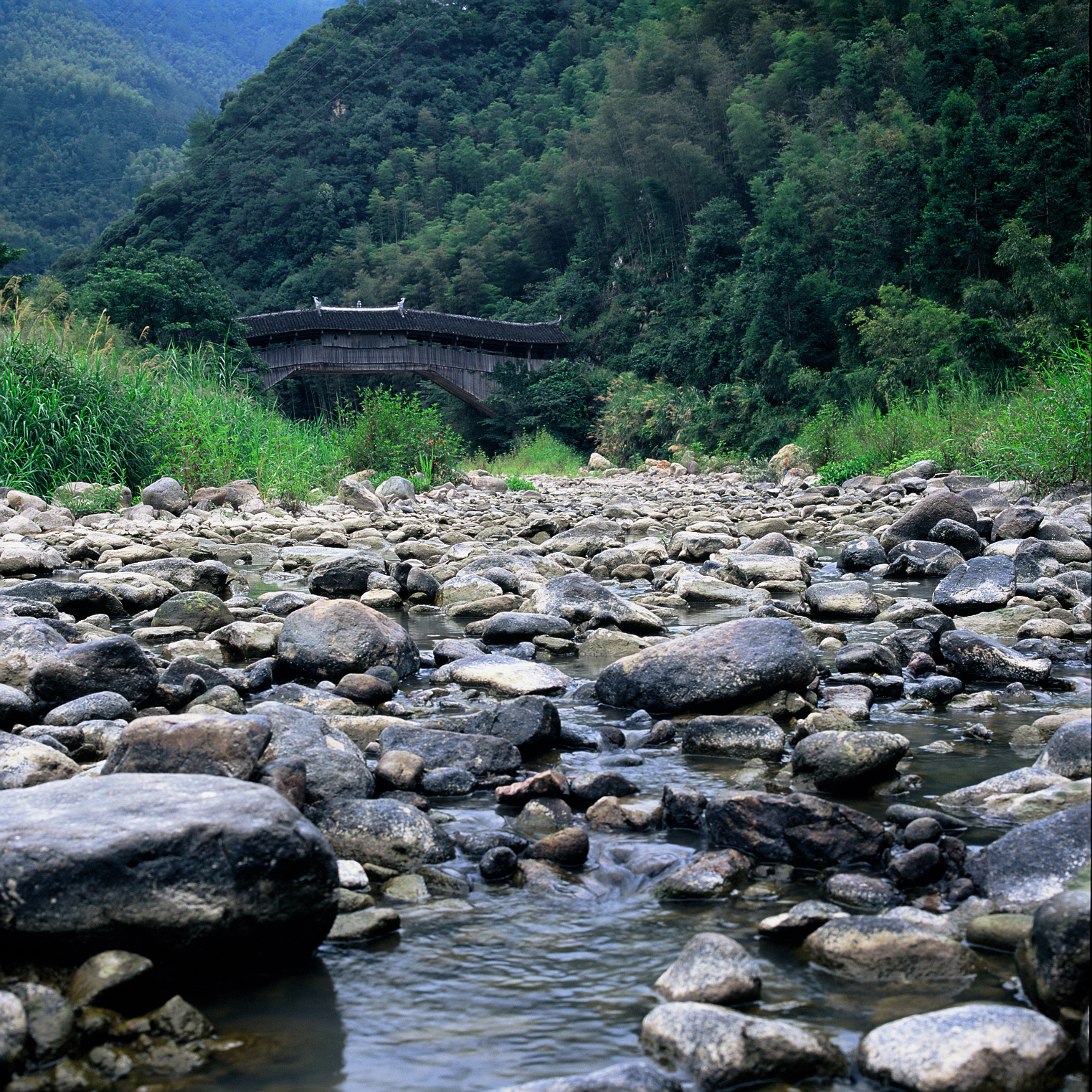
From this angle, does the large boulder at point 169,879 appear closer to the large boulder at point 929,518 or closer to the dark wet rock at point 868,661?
the dark wet rock at point 868,661

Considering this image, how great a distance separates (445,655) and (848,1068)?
Answer: 2776 millimetres

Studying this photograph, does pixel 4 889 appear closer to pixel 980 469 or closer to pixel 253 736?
pixel 253 736

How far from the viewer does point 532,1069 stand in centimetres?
147

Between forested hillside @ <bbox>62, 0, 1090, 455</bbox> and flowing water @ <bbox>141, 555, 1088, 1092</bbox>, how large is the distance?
1456cm

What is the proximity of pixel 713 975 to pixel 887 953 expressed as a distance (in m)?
0.33

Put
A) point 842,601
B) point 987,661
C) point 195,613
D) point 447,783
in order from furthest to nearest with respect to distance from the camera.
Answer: point 842,601, point 195,613, point 987,661, point 447,783

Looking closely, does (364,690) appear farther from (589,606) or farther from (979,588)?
(979,588)

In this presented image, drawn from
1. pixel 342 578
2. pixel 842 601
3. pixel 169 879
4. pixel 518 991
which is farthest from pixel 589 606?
pixel 169 879

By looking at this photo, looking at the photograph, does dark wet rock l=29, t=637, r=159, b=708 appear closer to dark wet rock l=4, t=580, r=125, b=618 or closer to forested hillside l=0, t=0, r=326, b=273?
dark wet rock l=4, t=580, r=125, b=618

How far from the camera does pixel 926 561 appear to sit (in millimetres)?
6184

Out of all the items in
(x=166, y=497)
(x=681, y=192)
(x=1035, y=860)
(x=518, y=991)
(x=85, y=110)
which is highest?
(x=85, y=110)

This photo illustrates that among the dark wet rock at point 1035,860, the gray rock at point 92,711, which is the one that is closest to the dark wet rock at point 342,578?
the gray rock at point 92,711

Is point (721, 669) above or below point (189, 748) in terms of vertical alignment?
below

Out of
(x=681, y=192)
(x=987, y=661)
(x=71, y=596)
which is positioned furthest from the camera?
(x=681, y=192)
